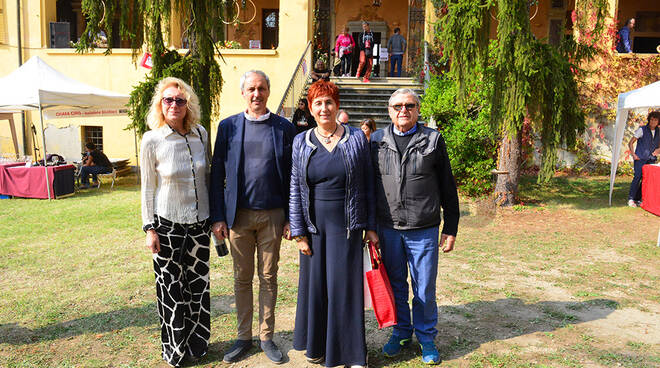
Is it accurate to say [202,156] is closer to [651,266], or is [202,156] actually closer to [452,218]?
[452,218]

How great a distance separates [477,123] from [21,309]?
8.80 meters

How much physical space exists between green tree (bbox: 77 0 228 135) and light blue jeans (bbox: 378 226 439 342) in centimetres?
544

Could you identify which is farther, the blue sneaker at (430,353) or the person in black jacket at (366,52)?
the person in black jacket at (366,52)

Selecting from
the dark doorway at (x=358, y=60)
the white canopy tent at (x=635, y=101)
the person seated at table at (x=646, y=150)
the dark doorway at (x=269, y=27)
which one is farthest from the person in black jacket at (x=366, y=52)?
the person seated at table at (x=646, y=150)

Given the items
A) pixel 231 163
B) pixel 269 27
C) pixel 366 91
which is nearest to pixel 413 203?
pixel 231 163

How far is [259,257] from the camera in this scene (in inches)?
143

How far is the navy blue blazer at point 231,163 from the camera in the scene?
345 centimetres

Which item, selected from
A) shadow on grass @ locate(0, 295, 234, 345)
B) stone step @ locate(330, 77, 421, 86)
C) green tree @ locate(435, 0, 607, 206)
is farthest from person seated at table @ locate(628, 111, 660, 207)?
shadow on grass @ locate(0, 295, 234, 345)

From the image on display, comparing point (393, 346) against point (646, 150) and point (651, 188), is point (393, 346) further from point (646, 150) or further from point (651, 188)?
point (646, 150)

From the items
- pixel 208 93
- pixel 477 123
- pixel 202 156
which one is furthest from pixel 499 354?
pixel 477 123

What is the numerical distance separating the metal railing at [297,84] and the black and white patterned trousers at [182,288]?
8323 millimetres

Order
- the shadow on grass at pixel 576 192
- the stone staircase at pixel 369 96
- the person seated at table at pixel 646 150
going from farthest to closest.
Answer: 1. the stone staircase at pixel 369 96
2. the shadow on grass at pixel 576 192
3. the person seated at table at pixel 646 150

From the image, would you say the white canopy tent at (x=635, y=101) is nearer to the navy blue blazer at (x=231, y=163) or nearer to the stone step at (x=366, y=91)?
the stone step at (x=366, y=91)

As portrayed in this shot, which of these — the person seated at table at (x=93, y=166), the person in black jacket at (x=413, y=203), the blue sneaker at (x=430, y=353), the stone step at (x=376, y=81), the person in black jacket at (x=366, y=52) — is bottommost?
the blue sneaker at (x=430, y=353)
